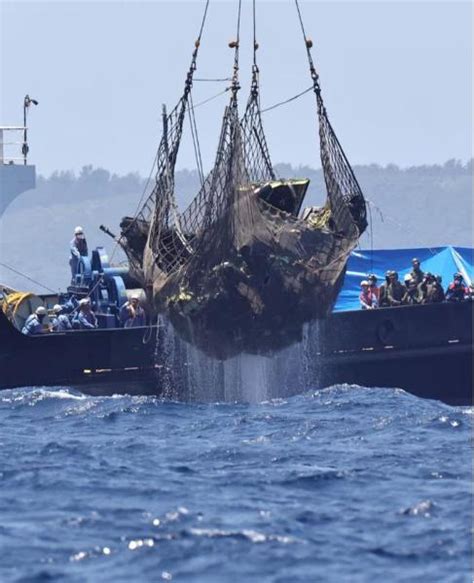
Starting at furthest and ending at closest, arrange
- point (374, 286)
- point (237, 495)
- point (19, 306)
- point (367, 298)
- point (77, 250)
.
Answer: point (77, 250), point (374, 286), point (367, 298), point (19, 306), point (237, 495)

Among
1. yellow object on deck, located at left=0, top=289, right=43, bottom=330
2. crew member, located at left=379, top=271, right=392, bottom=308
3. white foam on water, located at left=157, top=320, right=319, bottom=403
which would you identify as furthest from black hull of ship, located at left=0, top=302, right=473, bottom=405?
yellow object on deck, located at left=0, top=289, right=43, bottom=330

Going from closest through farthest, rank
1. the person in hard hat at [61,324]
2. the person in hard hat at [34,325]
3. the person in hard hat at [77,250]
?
1. the person in hard hat at [34,325]
2. the person in hard hat at [61,324]
3. the person in hard hat at [77,250]

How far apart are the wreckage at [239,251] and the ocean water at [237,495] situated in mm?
1908

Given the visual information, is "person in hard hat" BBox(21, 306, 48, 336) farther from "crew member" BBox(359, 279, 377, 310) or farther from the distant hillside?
the distant hillside

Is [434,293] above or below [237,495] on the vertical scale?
above

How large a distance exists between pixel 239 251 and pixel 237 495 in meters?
9.62

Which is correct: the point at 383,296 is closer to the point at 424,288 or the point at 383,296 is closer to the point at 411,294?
the point at 411,294

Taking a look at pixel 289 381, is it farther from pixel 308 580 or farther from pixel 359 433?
pixel 308 580

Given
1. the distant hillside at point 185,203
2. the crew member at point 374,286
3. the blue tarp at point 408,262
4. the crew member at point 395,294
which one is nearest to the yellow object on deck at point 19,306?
the crew member at point 374,286

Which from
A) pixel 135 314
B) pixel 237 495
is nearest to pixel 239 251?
pixel 135 314

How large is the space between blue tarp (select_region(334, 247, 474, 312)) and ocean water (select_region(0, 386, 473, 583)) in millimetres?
9875

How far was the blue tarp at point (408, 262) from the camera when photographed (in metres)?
38.1

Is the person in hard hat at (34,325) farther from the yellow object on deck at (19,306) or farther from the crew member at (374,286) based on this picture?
the crew member at (374,286)

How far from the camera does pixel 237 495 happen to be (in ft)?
66.1
